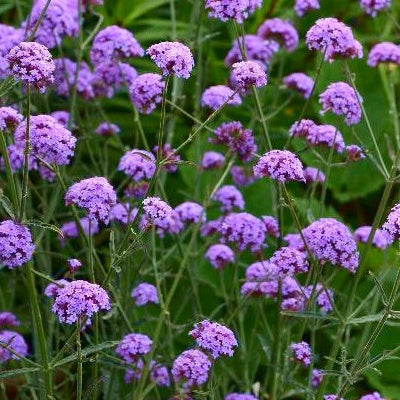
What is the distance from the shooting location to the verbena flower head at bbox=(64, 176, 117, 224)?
2.29 metres

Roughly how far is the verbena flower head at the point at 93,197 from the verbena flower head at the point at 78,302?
0.62 ft

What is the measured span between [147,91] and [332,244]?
725 millimetres

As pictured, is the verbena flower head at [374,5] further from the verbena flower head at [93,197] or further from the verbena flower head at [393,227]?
the verbena flower head at [93,197]

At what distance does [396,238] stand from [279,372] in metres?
0.78

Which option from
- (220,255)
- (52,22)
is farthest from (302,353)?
(52,22)

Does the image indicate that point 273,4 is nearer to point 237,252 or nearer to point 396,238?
point 237,252

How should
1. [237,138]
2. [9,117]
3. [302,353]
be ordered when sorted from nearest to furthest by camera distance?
[9,117] → [302,353] → [237,138]

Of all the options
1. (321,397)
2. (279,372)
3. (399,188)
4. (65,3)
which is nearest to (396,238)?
(321,397)

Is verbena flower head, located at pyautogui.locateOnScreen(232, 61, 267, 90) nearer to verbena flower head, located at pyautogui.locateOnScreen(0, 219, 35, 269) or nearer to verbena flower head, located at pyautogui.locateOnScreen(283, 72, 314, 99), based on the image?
verbena flower head, located at pyautogui.locateOnScreen(0, 219, 35, 269)

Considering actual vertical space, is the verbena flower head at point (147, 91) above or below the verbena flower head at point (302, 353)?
above

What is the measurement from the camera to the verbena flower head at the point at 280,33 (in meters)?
3.59

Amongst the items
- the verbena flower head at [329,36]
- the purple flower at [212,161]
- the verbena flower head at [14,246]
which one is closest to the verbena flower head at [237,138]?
the verbena flower head at [329,36]

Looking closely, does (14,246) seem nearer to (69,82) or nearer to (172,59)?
(172,59)

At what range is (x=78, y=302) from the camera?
7.04 feet
